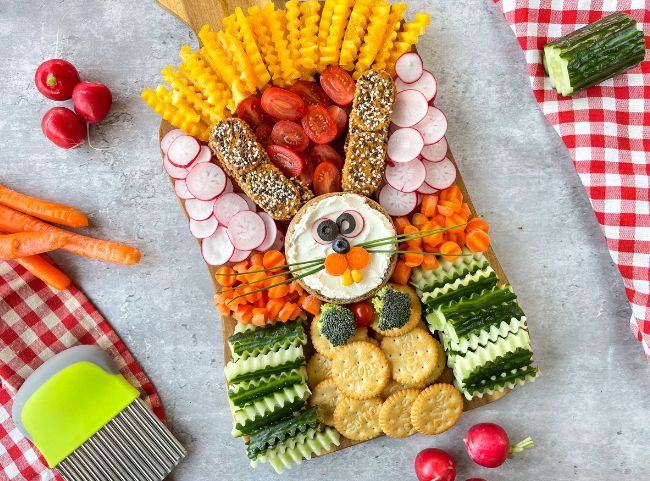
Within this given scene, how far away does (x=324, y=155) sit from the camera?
13.1 ft

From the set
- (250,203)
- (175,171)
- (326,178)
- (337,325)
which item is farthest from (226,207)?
(337,325)

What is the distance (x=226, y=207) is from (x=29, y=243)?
141cm

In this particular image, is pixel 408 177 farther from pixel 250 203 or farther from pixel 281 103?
pixel 250 203

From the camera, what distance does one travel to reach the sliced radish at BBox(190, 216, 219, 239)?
13.1 feet

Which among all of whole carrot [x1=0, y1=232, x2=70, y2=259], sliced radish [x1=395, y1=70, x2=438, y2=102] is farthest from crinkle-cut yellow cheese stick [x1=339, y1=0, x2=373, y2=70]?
whole carrot [x1=0, y1=232, x2=70, y2=259]

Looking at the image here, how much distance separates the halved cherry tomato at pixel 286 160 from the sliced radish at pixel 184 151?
478 mm

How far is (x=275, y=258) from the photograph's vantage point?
3.93 m

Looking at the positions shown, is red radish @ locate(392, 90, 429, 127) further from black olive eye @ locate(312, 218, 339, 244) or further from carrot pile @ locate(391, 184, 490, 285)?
black olive eye @ locate(312, 218, 339, 244)

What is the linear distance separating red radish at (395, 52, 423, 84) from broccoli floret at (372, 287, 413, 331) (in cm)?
139

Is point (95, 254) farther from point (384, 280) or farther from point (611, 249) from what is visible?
point (611, 249)

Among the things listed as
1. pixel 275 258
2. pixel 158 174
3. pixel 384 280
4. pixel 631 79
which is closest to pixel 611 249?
pixel 631 79

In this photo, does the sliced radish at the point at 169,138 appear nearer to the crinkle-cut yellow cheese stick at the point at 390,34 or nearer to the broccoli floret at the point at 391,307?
the crinkle-cut yellow cheese stick at the point at 390,34

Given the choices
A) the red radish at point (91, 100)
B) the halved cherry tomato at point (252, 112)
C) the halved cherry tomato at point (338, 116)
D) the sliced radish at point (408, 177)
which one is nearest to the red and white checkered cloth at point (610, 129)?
the sliced radish at point (408, 177)

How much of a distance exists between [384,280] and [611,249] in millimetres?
1614
